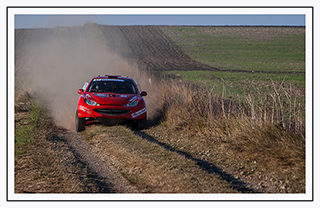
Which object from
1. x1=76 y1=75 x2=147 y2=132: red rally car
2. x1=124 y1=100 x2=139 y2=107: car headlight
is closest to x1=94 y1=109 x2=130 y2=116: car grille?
x1=76 y1=75 x2=147 y2=132: red rally car

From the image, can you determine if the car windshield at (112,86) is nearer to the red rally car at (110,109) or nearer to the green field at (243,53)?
the red rally car at (110,109)

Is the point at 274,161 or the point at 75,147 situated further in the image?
the point at 75,147

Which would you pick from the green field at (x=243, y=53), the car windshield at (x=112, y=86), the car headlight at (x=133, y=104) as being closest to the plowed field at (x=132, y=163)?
the car headlight at (x=133, y=104)

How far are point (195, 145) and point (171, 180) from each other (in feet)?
11.5

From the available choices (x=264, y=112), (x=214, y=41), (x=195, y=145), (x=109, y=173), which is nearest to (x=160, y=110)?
(x=195, y=145)

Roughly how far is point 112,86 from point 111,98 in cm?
128

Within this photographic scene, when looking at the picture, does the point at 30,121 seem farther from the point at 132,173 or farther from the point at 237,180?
the point at 237,180

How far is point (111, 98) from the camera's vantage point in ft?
37.7

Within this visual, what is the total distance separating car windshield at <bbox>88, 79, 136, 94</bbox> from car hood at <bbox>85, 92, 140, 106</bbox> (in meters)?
0.56

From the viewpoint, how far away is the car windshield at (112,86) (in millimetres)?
12461

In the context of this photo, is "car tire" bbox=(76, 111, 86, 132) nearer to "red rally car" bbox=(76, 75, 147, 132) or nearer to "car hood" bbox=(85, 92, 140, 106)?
"red rally car" bbox=(76, 75, 147, 132)

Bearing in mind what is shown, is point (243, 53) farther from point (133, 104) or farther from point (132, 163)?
point (132, 163)

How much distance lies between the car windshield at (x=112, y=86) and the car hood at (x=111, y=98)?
0.56 metres

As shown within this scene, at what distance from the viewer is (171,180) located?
6004 millimetres
